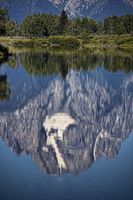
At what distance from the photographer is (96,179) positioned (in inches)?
748

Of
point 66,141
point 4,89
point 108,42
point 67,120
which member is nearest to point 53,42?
point 108,42

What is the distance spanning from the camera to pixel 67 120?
3275 centimetres

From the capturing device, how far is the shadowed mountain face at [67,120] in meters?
23.4

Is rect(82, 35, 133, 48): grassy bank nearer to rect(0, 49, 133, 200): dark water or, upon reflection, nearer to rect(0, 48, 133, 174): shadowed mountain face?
rect(0, 48, 133, 174): shadowed mountain face

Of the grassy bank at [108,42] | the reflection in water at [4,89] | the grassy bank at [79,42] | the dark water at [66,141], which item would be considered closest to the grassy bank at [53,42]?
the grassy bank at [79,42]

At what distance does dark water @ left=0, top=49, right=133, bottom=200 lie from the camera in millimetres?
17984

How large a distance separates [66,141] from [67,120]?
21.1ft

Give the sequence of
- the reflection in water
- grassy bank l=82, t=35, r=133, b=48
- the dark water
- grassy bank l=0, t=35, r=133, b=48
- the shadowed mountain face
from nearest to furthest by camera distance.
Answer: the dark water < the shadowed mountain face < the reflection in water < grassy bank l=82, t=35, r=133, b=48 < grassy bank l=0, t=35, r=133, b=48

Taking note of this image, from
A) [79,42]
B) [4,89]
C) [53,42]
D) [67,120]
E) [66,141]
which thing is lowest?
[53,42]

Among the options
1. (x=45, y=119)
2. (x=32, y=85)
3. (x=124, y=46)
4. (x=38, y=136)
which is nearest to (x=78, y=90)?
(x=32, y=85)

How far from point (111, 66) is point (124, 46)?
74224 millimetres

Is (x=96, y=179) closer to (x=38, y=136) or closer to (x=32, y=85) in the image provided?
(x=38, y=136)

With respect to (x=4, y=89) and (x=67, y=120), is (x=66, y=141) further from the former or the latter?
(x=4, y=89)

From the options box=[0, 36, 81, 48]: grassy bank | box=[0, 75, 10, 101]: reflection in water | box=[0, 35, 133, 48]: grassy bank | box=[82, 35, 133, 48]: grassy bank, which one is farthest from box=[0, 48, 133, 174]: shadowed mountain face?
box=[0, 36, 81, 48]: grassy bank
